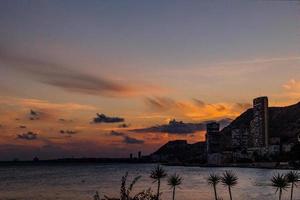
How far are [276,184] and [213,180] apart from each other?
9.60 metres

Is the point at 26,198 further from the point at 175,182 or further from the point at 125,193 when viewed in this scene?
the point at 125,193

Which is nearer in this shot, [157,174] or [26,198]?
[157,174]

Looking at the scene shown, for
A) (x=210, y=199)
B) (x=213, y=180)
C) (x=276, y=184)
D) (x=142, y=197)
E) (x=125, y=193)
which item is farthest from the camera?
(x=210, y=199)

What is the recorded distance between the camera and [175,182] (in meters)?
74.8

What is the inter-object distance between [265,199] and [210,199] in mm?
13344

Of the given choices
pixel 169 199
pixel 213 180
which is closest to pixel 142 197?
pixel 213 180

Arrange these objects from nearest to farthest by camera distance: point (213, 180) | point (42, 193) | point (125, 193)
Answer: point (125, 193) < point (213, 180) < point (42, 193)

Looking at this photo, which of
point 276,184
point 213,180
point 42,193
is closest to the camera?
point 276,184

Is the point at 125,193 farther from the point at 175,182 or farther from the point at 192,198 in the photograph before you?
the point at 192,198

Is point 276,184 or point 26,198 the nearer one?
point 276,184

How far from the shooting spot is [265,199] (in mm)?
128125

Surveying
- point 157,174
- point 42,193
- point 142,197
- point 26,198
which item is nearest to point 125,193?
point 142,197

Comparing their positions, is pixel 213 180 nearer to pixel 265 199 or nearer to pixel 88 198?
pixel 265 199

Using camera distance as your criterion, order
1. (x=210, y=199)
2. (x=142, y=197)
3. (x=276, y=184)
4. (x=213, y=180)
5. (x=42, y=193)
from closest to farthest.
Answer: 1. (x=142, y=197)
2. (x=276, y=184)
3. (x=213, y=180)
4. (x=210, y=199)
5. (x=42, y=193)
